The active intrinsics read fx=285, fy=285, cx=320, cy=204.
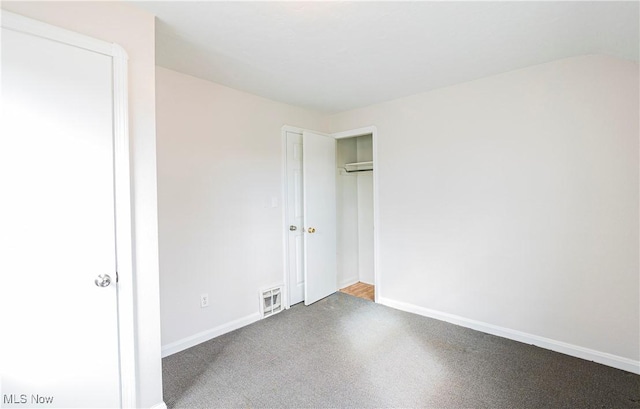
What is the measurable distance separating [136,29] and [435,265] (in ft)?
10.2

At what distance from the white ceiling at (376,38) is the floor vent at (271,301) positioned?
216cm

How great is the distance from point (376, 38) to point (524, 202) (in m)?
1.85

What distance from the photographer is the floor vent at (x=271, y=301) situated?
3078 mm

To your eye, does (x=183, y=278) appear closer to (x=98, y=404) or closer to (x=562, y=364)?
(x=98, y=404)

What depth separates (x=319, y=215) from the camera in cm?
357

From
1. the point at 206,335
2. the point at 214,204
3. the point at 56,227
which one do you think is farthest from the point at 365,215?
the point at 56,227

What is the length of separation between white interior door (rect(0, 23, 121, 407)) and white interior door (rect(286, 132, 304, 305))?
6.56ft

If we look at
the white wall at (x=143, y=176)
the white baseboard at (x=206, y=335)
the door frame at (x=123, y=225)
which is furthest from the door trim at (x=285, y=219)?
the door frame at (x=123, y=225)

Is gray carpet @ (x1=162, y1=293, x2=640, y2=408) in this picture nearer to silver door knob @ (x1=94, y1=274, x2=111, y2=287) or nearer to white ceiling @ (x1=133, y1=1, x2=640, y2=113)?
silver door knob @ (x1=94, y1=274, x2=111, y2=287)

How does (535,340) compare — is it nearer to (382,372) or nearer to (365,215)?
(382,372)

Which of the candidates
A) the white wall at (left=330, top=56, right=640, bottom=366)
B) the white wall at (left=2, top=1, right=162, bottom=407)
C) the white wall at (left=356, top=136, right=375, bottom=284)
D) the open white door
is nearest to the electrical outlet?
the white wall at (left=2, top=1, right=162, bottom=407)

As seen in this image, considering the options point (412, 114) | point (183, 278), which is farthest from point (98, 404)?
point (412, 114)

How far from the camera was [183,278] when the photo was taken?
247cm

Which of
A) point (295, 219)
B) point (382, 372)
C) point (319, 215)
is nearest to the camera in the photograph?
point (382, 372)
